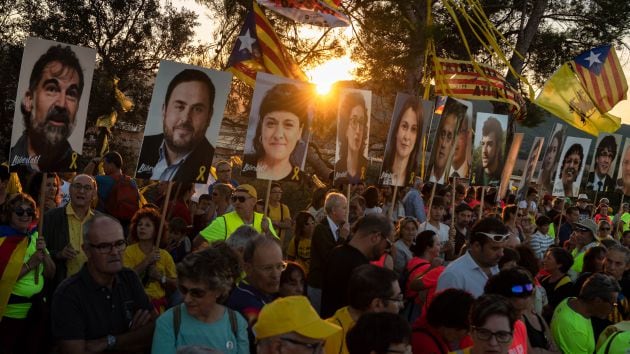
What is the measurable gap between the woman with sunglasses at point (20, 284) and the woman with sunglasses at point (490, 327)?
3.26m

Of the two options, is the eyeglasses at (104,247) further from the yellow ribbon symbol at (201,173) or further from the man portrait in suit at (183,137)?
the yellow ribbon symbol at (201,173)

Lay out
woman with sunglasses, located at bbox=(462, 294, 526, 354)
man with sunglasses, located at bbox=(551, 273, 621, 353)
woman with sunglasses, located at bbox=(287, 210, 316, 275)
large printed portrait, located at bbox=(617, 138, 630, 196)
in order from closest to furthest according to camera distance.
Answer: woman with sunglasses, located at bbox=(462, 294, 526, 354) < man with sunglasses, located at bbox=(551, 273, 621, 353) < woman with sunglasses, located at bbox=(287, 210, 316, 275) < large printed portrait, located at bbox=(617, 138, 630, 196)

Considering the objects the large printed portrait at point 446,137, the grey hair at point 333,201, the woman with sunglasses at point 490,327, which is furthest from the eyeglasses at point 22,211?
the large printed portrait at point 446,137

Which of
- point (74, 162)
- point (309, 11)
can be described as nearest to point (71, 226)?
point (74, 162)

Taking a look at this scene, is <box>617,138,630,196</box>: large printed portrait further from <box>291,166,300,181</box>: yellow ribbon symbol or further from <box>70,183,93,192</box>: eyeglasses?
<box>70,183,93,192</box>: eyeglasses

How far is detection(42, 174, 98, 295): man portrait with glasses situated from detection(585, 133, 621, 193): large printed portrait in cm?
1111

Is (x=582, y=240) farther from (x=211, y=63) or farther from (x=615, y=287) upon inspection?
(x=211, y=63)

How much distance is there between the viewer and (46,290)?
6.70 metres

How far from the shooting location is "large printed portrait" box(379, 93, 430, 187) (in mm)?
10883

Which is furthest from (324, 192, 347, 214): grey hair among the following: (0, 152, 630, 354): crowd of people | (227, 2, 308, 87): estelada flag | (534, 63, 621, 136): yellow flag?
(534, 63, 621, 136): yellow flag

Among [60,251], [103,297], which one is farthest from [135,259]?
[103,297]

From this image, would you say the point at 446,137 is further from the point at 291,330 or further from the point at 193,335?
the point at 291,330

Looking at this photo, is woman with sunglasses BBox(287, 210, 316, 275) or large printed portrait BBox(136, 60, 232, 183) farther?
woman with sunglasses BBox(287, 210, 316, 275)

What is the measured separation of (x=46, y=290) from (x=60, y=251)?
39cm
